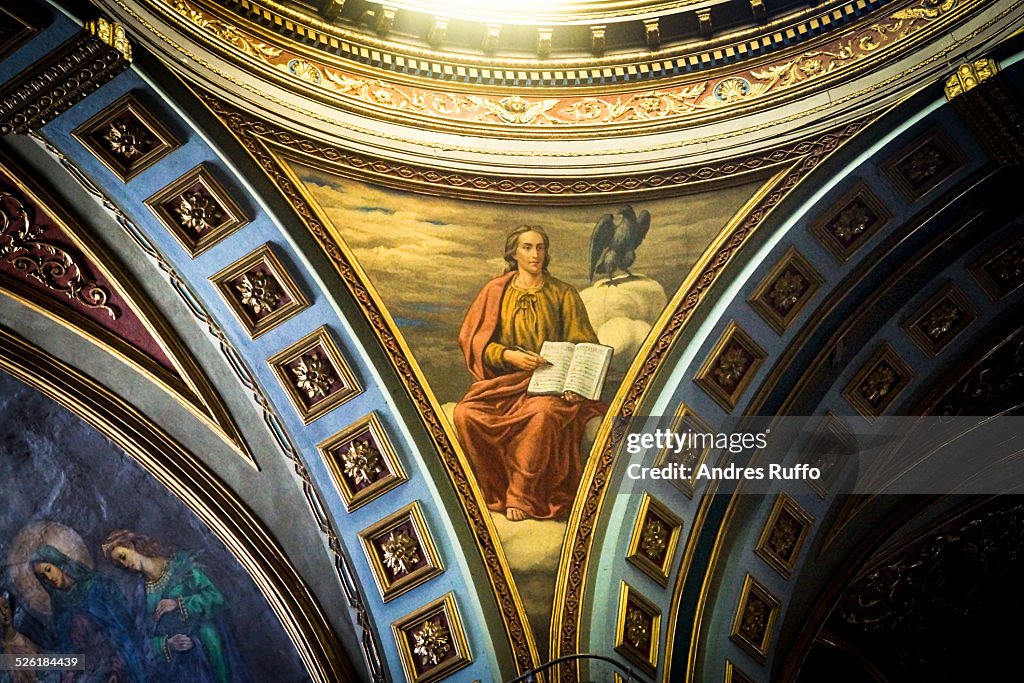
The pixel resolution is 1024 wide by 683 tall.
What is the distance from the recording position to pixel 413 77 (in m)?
11.0

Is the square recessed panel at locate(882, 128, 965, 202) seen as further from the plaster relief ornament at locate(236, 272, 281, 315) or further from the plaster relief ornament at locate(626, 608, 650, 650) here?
the plaster relief ornament at locate(236, 272, 281, 315)

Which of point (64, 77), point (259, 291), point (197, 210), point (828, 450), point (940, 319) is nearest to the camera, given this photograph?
point (64, 77)

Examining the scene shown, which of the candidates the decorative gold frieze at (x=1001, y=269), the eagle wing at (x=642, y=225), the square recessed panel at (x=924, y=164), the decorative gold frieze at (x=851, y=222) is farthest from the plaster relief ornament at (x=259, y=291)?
the decorative gold frieze at (x=1001, y=269)

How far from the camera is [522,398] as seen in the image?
35.9 ft

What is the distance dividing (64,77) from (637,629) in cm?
594

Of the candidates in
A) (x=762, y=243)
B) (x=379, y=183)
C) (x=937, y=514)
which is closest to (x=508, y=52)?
(x=379, y=183)

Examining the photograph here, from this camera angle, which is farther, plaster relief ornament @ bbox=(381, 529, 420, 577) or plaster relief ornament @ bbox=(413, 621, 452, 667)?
plaster relief ornament @ bbox=(381, 529, 420, 577)

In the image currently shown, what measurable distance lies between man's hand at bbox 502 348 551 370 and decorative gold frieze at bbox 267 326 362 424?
123 centimetres

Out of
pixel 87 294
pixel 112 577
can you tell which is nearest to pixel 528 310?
pixel 87 294

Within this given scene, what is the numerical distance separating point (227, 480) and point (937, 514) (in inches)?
252

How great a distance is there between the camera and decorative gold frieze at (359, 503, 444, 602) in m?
10.7

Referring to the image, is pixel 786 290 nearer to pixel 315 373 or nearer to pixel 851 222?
pixel 851 222

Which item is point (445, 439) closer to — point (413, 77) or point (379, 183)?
point (379, 183)

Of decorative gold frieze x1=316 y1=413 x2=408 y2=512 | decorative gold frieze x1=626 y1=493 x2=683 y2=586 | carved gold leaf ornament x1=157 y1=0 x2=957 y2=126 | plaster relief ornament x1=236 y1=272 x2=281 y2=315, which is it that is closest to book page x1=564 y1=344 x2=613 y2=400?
decorative gold frieze x1=626 y1=493 x2=683 y2=586
